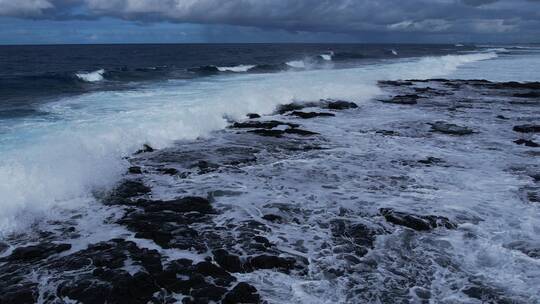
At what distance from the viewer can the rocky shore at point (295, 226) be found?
22.0 feet

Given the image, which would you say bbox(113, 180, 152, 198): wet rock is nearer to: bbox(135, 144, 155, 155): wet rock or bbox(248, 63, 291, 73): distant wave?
bbox(135, 144, 155, 155): wet rock

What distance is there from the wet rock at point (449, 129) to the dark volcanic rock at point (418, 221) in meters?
9.24

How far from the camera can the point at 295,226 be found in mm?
8945

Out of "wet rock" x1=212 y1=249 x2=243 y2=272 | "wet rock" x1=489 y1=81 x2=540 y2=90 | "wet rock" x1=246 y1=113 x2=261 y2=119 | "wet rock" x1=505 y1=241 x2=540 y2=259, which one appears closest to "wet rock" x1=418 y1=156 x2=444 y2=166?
"wet rock" x1=505 y1=241 x2=540 y2=259

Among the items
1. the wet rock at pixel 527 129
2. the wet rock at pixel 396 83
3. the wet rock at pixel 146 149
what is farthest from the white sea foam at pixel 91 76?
the wet rock at pixel 527 129

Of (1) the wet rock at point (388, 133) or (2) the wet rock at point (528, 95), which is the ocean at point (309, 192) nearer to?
(1) the wet rock at point (388, 133)

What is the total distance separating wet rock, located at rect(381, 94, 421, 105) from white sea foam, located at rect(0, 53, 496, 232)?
1834 mm

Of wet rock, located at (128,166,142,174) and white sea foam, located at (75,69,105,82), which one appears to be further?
white sea foam, located at (75,69,105,82)

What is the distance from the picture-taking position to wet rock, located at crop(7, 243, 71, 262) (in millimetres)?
7493

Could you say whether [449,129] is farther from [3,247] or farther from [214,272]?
[3,247]

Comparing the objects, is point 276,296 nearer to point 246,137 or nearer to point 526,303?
point 526,303

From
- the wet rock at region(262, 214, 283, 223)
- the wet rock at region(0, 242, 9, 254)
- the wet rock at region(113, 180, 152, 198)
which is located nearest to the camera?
the wet rock at region(0, 242, 9, 254)

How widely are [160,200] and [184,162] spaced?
3327 millimetres

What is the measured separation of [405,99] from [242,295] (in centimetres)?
2187
